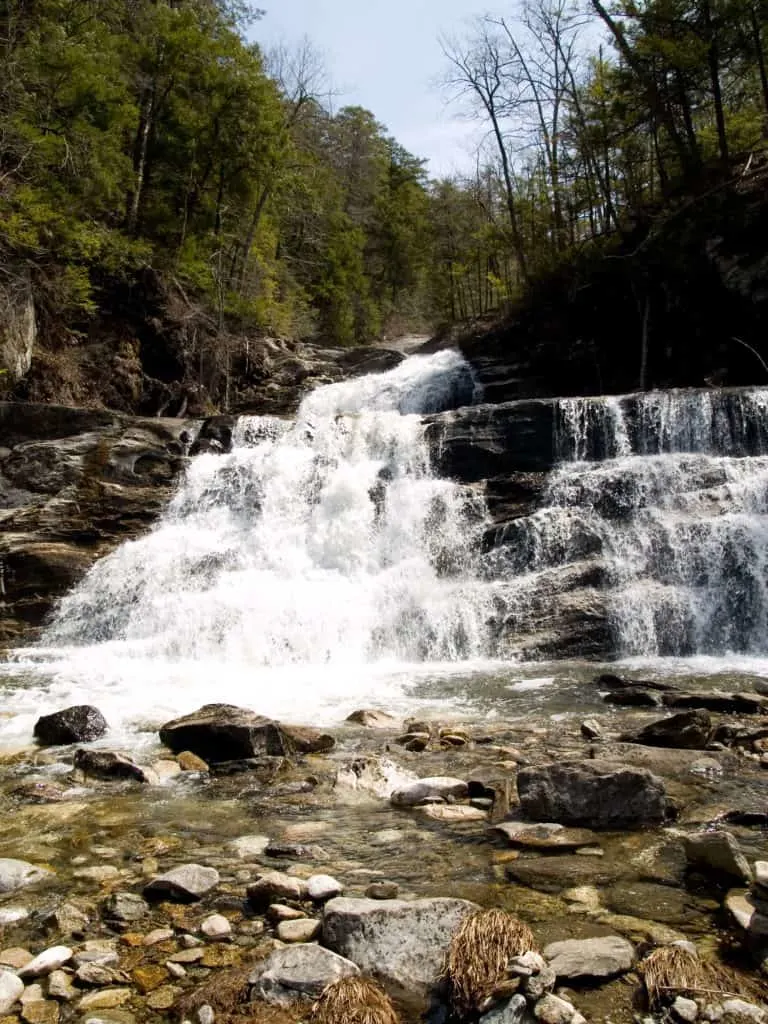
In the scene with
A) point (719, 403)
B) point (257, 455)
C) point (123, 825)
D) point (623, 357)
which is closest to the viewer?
point (123, 825)

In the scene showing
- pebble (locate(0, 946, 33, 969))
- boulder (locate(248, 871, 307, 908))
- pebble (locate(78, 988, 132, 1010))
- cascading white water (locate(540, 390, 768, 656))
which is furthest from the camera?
cascading white water (locate(540, 390, 768, 656))

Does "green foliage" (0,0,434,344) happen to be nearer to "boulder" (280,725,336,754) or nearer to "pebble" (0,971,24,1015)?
"boulder" (280,725,336,754)

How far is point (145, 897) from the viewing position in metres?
3.02

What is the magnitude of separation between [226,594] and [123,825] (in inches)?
312

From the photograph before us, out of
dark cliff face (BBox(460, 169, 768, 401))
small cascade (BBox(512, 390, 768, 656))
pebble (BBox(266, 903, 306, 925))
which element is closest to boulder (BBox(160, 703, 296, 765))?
pebble (BBox(266, 903, 306, 925))

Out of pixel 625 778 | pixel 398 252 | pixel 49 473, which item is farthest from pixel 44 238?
pixel 398 252

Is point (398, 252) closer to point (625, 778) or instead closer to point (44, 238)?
point (44, 238)

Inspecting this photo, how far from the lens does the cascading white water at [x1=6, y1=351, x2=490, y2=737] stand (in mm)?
9188

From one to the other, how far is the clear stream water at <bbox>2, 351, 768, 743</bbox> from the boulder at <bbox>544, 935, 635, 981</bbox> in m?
4.56

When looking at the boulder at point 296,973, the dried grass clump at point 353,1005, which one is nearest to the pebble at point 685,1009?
the dried grass clump at point 353,1005

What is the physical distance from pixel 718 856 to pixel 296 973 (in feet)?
5.82

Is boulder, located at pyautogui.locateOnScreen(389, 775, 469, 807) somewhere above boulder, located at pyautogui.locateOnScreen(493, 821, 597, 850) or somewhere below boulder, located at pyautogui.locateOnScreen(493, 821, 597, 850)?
below

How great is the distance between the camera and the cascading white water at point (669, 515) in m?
10.4

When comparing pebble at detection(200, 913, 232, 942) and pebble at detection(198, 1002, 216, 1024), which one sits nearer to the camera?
pebble at detection(198, 1002, 216, 1024)
